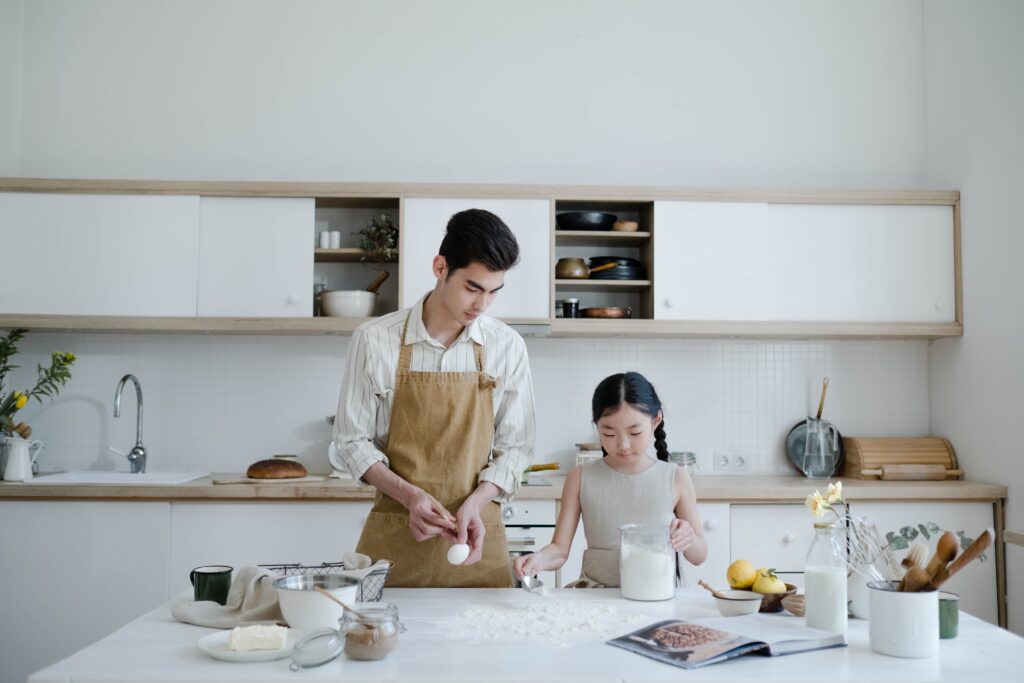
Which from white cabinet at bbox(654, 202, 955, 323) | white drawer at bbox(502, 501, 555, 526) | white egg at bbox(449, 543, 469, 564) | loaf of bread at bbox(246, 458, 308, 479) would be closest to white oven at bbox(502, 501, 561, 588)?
white drawer at bbox(502, 501, 555, 526)

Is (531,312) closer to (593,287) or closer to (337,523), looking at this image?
(593,287)

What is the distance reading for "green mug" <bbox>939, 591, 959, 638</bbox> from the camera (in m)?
1.63

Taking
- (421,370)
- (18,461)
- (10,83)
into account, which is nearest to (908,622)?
(421,370)

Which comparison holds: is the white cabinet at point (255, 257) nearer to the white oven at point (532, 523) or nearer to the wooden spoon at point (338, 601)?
the white oven at point (532, 523)

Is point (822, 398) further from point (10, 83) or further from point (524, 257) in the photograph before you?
point (10, 83)

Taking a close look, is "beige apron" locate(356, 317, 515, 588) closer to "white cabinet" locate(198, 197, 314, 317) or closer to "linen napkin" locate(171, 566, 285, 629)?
"linen napkin" locate(171, 566, 285, 629)

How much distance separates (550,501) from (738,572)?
1629mm

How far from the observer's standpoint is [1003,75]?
11.6 feet

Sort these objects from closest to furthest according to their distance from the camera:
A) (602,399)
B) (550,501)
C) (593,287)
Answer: (602,399) → (550,501) → (593,287)

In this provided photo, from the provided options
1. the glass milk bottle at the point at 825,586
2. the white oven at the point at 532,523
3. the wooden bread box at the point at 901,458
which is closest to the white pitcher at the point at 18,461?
the white oven at the point at 532,523

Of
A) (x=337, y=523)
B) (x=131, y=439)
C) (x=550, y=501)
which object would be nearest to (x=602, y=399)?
(x=550, y=501)

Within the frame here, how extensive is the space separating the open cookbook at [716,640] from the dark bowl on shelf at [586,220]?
2377mm

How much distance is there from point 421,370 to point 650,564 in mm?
769

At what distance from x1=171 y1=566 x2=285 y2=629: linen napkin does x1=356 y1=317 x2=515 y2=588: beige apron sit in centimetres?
47
